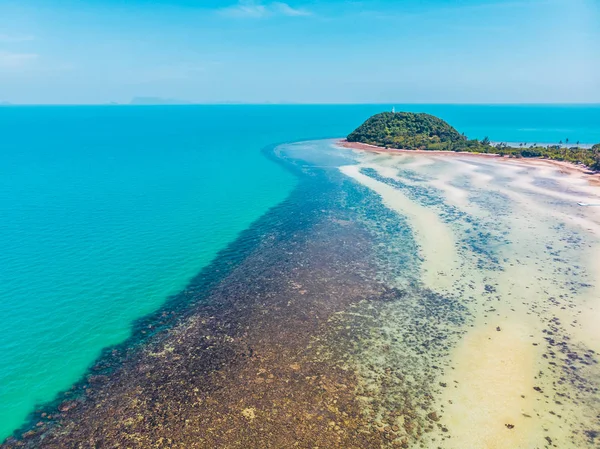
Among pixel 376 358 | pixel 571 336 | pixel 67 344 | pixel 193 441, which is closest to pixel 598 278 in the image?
pixel 571 336

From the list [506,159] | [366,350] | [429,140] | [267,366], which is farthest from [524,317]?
[429,140]

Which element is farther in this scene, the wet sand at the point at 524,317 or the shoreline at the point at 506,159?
the shoreline at the point at 506,159

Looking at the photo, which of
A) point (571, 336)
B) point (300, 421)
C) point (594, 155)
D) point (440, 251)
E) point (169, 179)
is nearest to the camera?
point (300, 421)

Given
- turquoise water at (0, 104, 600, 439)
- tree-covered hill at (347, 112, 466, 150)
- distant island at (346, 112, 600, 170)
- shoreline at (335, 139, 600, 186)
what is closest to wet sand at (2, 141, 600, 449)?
turquoise water at (0, 104, 600, 439)

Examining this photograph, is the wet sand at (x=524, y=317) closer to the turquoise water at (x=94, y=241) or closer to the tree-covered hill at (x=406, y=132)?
the turquoise water at (x=94, y=241)

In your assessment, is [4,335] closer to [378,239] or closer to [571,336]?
[378,239]

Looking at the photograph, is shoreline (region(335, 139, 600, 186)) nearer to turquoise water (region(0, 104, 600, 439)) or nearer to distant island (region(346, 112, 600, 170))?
distant island (region(346, 112, 600, 170))

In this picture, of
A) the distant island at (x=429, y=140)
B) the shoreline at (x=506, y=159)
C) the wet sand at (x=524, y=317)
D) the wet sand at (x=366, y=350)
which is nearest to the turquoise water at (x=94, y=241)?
the wet sand at (x=366, y=350)

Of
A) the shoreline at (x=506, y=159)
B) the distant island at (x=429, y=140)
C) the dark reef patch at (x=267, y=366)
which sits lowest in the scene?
the dark reef patch at (x=267, y=366)
